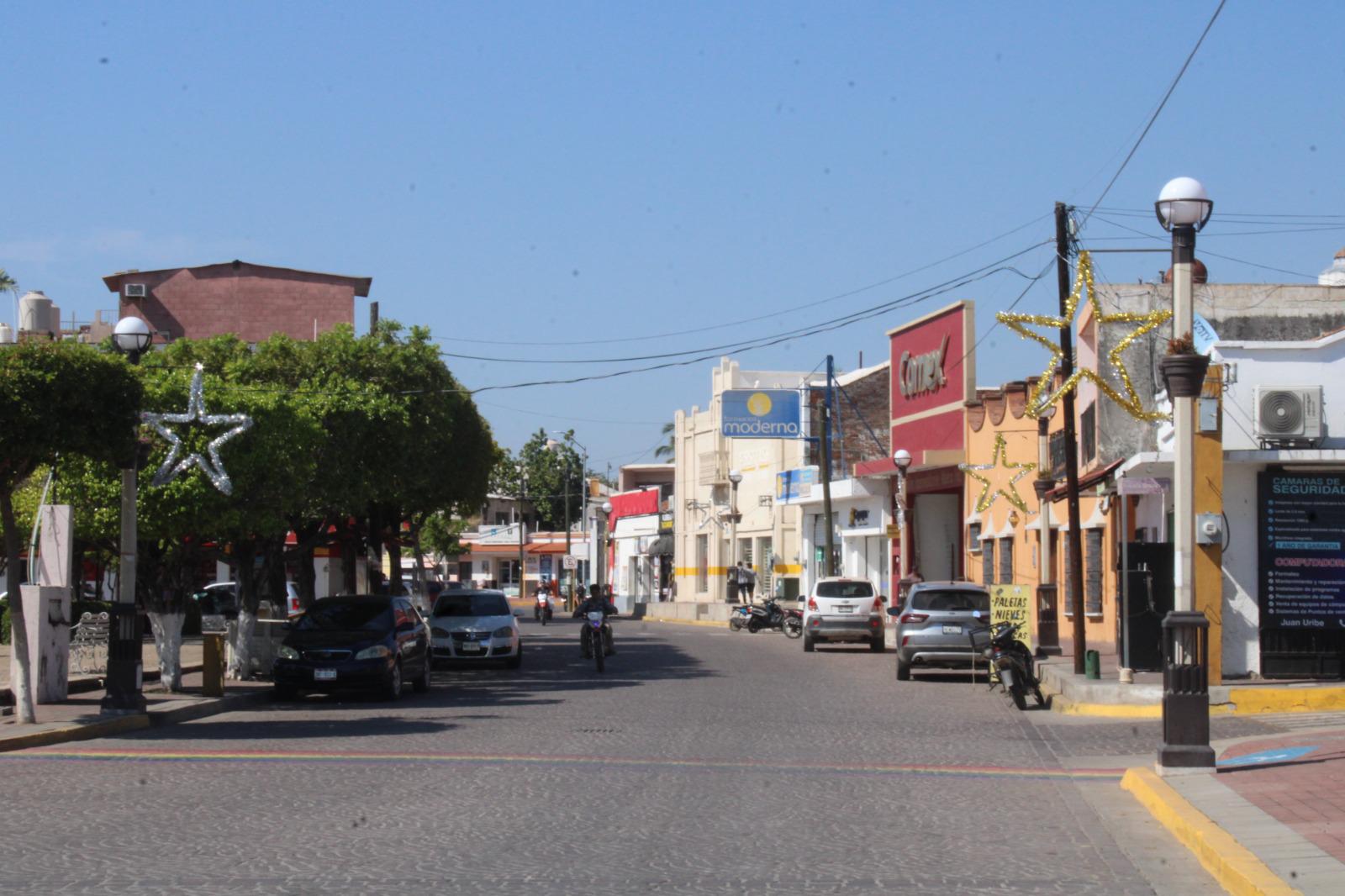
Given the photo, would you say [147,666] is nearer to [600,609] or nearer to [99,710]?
[600,609]

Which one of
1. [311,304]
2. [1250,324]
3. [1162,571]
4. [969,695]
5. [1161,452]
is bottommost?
[969,695]

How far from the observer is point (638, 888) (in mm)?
8453

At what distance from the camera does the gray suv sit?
2530 centimetres

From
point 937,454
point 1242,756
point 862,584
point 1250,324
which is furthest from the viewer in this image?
point 937,454

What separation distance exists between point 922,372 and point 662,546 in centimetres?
3853

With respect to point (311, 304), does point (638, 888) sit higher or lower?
lower

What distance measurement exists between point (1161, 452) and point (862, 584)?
14380 mm

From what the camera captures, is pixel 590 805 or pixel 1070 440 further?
pixel 1070 440

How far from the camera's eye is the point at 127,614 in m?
18.3

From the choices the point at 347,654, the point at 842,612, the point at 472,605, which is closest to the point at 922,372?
the point at 842,612

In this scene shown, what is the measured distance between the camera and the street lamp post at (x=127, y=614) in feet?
59.2

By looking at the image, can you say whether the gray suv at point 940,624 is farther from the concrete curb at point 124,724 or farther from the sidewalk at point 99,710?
the concrete curb at point 124,724

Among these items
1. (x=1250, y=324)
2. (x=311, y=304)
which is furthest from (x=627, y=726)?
(x=311, y=304)

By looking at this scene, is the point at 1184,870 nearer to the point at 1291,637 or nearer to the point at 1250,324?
the point at 1291,637
